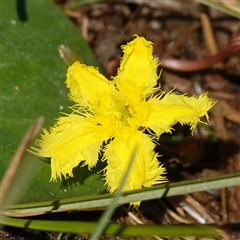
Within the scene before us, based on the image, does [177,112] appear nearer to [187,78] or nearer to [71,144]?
[71,144]

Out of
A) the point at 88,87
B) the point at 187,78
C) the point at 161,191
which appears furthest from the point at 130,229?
the point at 187,78

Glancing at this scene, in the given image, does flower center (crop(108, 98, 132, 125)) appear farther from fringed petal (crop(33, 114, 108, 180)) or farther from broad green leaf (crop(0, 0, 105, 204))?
broad green leaf (crop(0, 0, 105, 204))

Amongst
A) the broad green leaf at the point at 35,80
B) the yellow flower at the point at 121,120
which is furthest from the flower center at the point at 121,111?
the broad green leaf at the point at 35,80

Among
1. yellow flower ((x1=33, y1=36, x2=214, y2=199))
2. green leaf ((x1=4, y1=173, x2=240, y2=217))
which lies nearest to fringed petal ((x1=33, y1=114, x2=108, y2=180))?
yellow flower ((x1=33, y1=36, x2=214, y2=199))

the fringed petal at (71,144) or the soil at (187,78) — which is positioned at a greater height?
the soil at (187,78)

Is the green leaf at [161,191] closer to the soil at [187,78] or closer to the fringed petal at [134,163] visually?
the fringed petal at [134,163]

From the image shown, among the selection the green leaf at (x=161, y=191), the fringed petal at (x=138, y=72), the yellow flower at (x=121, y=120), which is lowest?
the green leaf at (x=161, y=191)

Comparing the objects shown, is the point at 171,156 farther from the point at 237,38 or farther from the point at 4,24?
the point at 4,24
